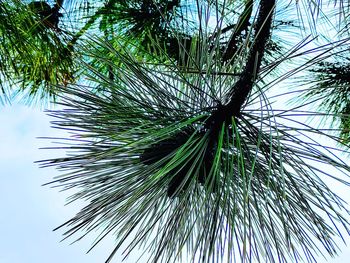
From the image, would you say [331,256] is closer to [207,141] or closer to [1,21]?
[207,141]

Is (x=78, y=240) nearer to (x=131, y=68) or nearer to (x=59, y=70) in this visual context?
(x=131, y=68)

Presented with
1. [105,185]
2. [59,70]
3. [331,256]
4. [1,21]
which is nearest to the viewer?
[331,256]

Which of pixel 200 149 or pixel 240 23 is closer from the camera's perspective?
pixel 200 149

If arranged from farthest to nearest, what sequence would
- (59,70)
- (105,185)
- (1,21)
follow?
(59,70) < (1,21) < (105,185)

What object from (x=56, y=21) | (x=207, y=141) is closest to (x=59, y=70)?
(x=56, y=21)

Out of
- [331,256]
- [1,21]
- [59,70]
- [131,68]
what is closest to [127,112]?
[131,68]

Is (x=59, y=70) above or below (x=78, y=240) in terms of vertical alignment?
above

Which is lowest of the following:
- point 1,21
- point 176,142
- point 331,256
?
point 331,256

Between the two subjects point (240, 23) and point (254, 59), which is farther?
point (240, 23)

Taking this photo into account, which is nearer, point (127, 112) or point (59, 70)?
point (127, 112)
